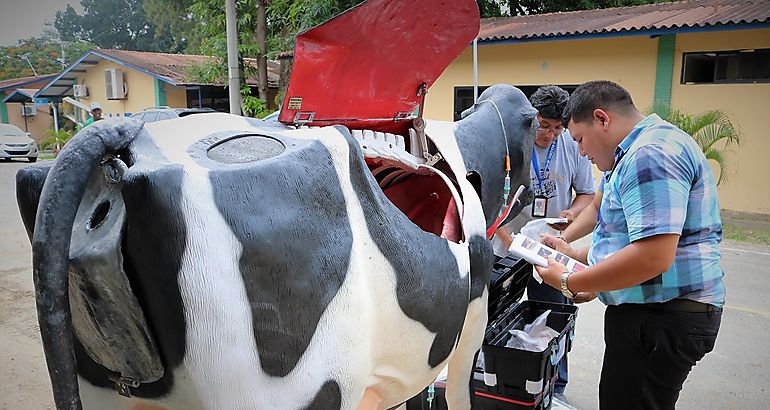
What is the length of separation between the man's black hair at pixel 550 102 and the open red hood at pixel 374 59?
0.85 meters

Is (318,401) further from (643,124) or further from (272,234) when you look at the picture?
(643,124)

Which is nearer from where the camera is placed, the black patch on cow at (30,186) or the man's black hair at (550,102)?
the black patch on cow at (30,186)

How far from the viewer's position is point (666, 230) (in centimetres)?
179

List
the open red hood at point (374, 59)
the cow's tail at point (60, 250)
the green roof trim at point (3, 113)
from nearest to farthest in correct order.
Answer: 1. the cow's tail at point (60, 250)
2. the open red hood at point (374, 59)
3. the green roof trim at point (3, 113)

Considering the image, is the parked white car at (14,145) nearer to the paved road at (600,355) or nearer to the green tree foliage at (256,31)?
A: the green tree foliage at (256,31)

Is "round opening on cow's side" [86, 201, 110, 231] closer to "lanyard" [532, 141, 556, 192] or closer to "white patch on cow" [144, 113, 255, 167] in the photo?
"white patch on cow" [144, 113, 255, 167]

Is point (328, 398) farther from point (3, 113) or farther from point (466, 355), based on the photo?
point (3, 113)

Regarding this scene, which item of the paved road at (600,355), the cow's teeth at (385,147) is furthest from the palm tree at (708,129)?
the cow's teeth at (385,147)

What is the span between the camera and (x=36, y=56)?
111 ft

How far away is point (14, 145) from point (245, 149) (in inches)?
722

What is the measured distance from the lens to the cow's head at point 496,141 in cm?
222

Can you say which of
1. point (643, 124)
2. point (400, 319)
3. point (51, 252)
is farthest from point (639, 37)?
point (51, 252)

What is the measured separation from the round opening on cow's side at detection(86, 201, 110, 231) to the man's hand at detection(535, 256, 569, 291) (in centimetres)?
153

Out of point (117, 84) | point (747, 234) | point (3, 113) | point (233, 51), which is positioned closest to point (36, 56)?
point (3, 113)
